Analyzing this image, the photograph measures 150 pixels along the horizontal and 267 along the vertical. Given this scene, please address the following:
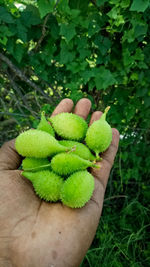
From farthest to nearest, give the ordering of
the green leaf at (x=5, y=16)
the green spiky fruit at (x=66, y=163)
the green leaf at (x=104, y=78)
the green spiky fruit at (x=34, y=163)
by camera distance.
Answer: the green leaf at (x=104, y=78), the green leaf at (x=5, y=16), the green spiky fruit at (x=34, y=163), the green spiky fruit at (x=66, y=163)

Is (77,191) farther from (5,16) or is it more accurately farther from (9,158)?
(5,16)

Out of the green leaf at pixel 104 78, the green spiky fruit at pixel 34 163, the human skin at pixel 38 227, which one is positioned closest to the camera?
the human skin at pixel 38 227

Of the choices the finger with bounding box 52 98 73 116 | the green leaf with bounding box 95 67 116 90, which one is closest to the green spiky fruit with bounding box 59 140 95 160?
the finger with bounding box 52 98 73 116

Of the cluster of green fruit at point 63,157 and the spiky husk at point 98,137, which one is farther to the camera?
the spiky husk at point 98,137

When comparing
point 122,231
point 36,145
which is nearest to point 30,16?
point 36,145

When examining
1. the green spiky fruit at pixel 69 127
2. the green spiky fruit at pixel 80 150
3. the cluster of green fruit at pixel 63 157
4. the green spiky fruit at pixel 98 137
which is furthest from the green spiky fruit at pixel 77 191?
the green spiky fruit at pixel 69 127

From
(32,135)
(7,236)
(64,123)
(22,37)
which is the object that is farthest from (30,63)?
(7,236)

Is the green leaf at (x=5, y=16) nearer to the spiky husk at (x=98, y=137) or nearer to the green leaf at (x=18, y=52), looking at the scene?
the green leaf at (x=18, y=52)

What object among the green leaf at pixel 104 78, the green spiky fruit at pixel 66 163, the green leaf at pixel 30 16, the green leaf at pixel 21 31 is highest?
the green leaf at pixel 30 16
